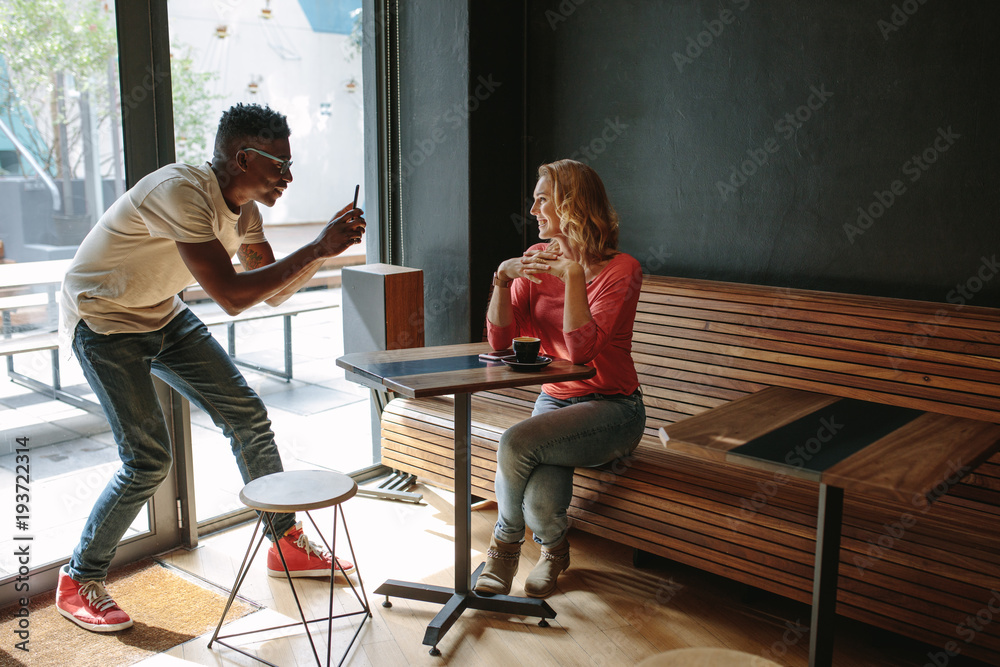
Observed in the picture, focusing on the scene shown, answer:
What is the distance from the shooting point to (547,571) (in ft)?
9.75

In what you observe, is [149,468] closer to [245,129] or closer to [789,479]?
[245,129]

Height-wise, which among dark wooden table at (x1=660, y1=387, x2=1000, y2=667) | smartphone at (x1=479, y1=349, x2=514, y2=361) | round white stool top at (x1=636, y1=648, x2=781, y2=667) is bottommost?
round white stool top at (x1=636, y1=648, x2=781, y2=667)

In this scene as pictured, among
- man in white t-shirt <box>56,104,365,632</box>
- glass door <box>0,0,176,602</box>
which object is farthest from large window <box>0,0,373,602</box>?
man in white t-shirt <box>56,104,365,632</box>

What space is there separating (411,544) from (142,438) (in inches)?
48.2

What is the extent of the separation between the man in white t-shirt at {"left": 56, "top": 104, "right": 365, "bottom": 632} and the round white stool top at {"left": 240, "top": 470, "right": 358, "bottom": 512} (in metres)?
0.44

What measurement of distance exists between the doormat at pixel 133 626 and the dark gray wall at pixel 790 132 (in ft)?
8.01

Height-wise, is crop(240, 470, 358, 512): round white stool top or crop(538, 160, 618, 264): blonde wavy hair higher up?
crop(538, 160, 618, 264): blonde wavy hair

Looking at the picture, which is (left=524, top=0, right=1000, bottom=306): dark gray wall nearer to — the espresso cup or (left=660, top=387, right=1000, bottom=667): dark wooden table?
(left=660, top=387, right=1000, bottom=667): dark wooden table

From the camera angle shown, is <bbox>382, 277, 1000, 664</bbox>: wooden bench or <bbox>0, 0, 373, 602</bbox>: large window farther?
<bbox>0, 0, 373, 602</bbox>: large window

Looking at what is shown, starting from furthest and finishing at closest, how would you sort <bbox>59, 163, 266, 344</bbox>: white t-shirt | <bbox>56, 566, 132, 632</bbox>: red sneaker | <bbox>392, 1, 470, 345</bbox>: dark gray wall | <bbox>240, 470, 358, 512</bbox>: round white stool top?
<bbox>392, 1, 470, 345</bbox>: dark gray wall
<bbox>56, 566, 132, 632</bbox>: red sneaker
<bbox>59, 163, 266, 344</bbox>: white t-shirt
<bbox>240, 470, 358, 512</bbox>: round white stool top

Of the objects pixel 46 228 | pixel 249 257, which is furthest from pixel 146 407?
pixel 46 228

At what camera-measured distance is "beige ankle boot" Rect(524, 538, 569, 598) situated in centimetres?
295

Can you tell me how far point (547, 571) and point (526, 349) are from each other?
895 mm

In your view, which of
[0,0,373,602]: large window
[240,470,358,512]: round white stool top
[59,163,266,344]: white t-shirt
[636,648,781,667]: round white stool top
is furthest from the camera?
[0,0,373,602]: large window
